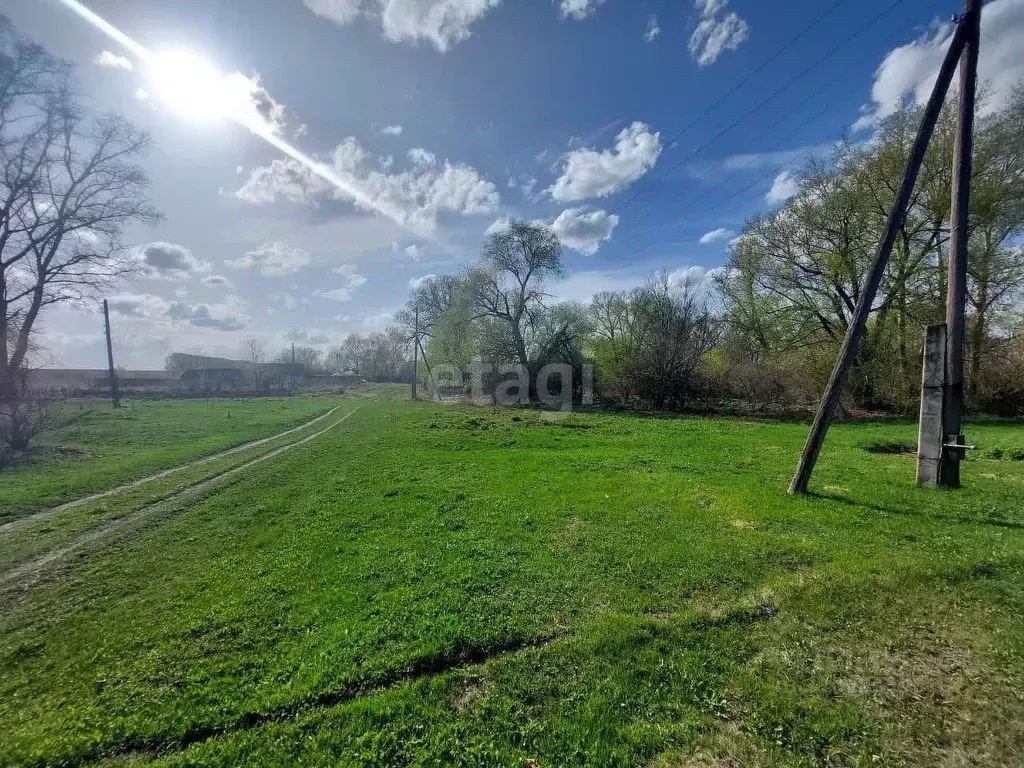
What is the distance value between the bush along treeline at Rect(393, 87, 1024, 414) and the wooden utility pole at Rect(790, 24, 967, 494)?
15.3 metres

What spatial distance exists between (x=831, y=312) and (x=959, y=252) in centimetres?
1921

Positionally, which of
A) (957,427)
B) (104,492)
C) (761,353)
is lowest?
(104,492)

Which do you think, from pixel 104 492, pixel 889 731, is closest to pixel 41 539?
pixel 104 492

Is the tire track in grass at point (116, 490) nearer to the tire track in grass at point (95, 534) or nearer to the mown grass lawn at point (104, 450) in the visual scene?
the mown grass lawn at point (104, 450)

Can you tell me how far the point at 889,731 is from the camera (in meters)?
2.72

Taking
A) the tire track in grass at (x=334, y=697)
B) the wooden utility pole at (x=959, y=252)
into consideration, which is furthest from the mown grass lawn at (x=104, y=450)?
the wooden utility pole at (x=959, y=252)

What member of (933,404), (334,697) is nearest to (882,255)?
(933,404)

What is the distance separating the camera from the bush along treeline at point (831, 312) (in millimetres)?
18531

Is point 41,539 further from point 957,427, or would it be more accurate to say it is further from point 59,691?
point 957,427

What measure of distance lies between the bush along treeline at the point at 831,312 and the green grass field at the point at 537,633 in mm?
16249

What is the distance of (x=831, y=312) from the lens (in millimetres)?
23344

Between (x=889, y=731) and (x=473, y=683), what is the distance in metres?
3.00

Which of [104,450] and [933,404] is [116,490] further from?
[933,404]

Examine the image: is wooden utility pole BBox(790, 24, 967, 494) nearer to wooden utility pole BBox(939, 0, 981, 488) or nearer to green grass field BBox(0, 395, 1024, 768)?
wooden utility pole BBox(939, 0, 981, 488)
